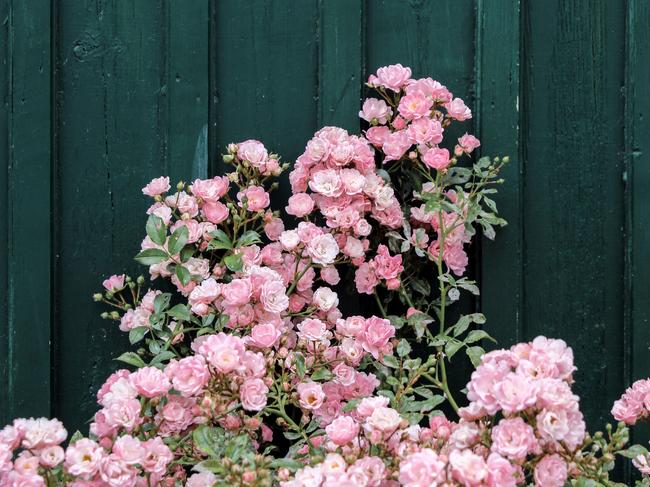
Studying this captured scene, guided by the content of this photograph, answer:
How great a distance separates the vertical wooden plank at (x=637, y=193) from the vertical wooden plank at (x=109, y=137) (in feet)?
3.22

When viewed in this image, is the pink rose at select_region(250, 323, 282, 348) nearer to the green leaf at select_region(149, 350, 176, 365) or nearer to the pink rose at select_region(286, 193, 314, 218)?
the green leaf at select_region(149, 350, 176, 365)

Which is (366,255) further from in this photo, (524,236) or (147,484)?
(147,484)

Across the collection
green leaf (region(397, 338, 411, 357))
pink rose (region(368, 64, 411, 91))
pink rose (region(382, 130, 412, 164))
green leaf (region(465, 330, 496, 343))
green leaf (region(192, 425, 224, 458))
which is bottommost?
green leaf (region(192, 425, 224, 458))

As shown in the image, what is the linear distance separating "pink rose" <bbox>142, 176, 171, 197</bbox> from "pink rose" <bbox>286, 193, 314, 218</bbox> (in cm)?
27

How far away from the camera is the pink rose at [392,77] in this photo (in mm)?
1856

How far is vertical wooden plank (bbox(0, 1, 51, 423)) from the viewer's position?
183 centimetres

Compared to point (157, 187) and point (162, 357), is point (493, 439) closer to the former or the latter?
point (162, 357)

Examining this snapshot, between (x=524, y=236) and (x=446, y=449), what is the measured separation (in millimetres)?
687

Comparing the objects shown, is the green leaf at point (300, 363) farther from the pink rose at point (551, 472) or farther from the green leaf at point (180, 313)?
the pink rose at point (551, 472)

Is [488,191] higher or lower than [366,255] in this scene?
higher

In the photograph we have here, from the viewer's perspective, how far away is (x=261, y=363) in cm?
147

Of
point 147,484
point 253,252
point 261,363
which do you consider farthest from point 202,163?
point 147,484

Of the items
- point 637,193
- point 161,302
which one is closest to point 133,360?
point 161,302

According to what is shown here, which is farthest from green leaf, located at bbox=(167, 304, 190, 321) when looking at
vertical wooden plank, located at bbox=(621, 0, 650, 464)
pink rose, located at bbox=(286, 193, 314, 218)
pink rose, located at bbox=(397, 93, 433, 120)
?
vertical wooden plank, located at bbox=(621, 0, 650, 464)
